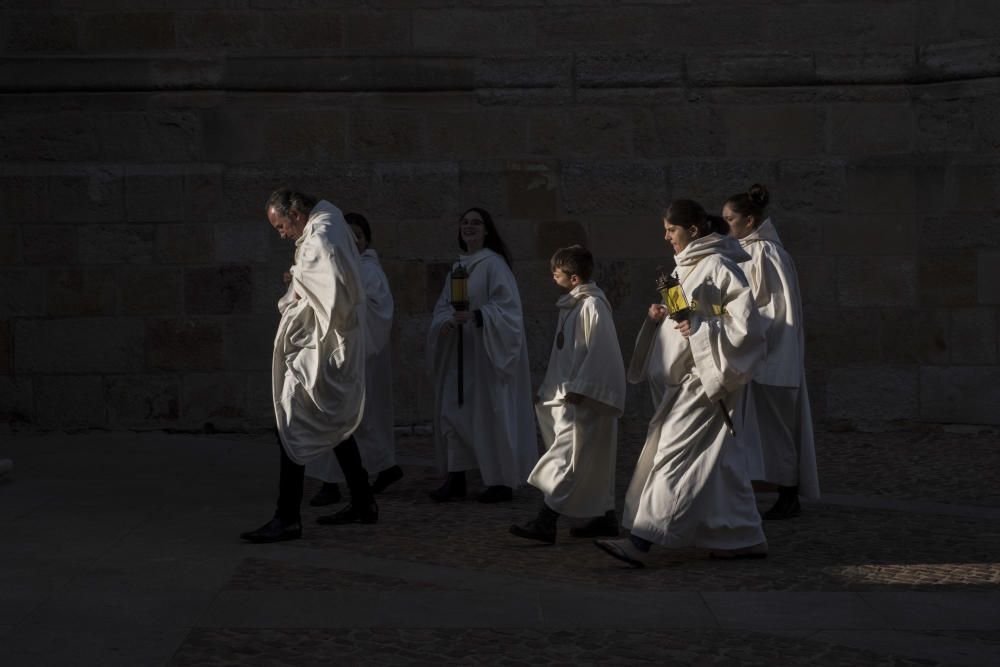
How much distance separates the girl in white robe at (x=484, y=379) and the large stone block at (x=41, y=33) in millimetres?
4279

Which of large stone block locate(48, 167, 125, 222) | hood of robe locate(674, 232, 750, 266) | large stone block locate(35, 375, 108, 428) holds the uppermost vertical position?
large stone block locate(48, 167, 125, 222)

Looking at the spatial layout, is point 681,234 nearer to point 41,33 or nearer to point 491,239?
point 491,239

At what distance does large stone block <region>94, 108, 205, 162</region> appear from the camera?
36.3 feet

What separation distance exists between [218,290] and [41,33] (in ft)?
8.17

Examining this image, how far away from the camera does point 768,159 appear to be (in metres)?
11.3

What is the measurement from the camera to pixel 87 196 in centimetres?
1103

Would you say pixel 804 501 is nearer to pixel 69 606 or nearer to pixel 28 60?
pixel 69 606

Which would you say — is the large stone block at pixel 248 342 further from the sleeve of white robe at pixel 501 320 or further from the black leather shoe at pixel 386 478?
the sleeve of white robe at pixel 501 320

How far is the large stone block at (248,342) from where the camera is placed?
11.1m

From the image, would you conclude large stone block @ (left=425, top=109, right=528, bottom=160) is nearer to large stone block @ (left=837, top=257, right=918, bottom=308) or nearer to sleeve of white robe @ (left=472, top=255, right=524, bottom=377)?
sleeve of white robe @ (left=472, top=255, right=524, bottom=377)

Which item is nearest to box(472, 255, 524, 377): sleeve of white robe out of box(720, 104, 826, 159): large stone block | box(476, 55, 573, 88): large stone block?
box(476, 55, 573, 88): large stone block

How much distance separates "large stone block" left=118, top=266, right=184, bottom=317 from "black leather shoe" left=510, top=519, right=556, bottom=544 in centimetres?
510

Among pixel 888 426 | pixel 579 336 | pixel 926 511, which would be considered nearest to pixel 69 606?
pixel 579 336

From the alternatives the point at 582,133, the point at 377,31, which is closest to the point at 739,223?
the point at 582,133
